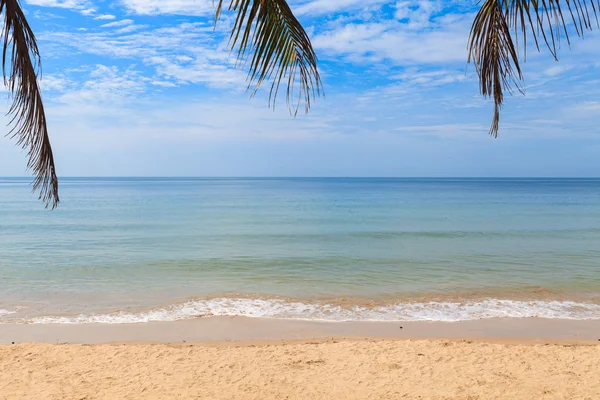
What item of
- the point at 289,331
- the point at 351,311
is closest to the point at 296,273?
the point at 351,311

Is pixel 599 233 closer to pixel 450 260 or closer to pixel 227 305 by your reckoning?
pixel 450 260

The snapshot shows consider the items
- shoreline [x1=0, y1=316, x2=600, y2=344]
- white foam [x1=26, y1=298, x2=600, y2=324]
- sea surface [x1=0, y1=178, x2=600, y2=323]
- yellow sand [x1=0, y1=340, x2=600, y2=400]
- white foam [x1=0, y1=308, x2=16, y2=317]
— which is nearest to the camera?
yellow sand [x1=0, y1=340, x2=600, y2=400]

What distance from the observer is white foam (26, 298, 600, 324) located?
29.6 feet

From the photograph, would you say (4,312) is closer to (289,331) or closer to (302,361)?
(289,331)

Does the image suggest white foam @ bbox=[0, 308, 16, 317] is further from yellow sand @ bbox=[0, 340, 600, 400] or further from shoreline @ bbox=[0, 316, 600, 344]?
yellow sand @ bbox=[0, 340, 600, 400]

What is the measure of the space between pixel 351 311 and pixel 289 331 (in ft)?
6.13

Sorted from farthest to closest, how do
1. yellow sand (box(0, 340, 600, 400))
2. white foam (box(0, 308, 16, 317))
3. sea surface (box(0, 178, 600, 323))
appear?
sea surface (box(0, 178, 600, 323)), white foam (box(0, 308, 16, 317)), yellow sand (box(0, 340, 600, 400))

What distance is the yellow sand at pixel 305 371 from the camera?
557 centimetres

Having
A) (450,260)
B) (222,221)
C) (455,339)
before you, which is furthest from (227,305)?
(222,221)

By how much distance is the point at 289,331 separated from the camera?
27.0ft

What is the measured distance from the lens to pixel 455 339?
7645 mm

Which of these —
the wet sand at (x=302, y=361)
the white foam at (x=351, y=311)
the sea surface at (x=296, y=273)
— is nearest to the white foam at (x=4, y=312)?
the sea surface at (x=296, y=273)

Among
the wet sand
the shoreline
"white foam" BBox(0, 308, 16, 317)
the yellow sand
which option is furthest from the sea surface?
the yellow sand

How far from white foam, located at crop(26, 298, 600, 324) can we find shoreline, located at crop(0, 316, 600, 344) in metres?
0.30
